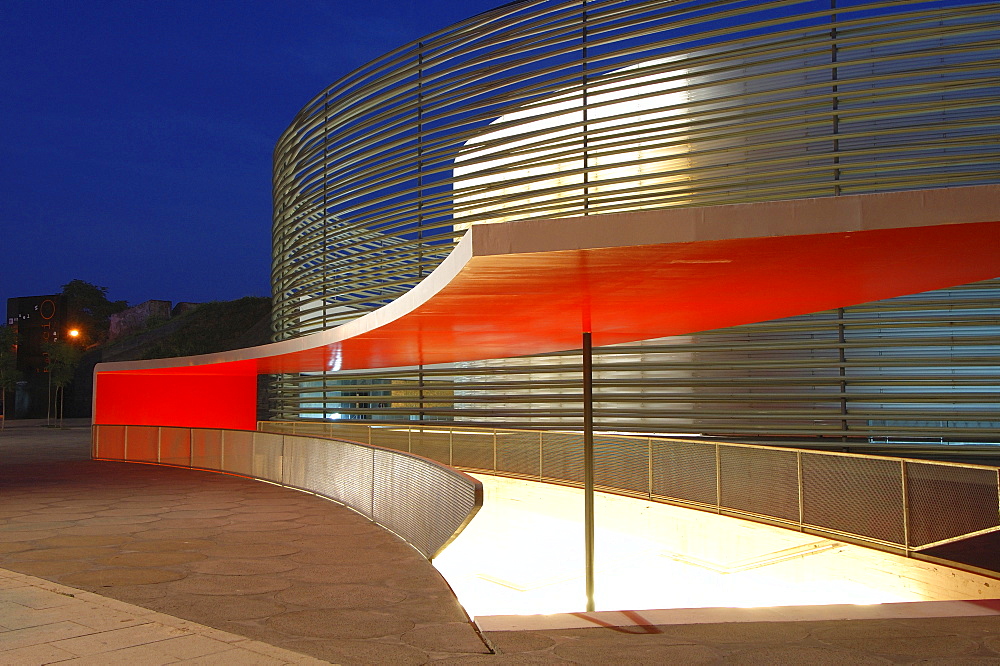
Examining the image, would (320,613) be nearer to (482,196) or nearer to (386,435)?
(386,435)

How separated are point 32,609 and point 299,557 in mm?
2604

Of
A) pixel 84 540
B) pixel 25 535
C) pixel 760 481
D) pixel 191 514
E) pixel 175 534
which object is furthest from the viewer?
pixel 191 514

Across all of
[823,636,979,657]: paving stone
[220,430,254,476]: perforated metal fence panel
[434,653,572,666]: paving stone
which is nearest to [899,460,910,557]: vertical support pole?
[823,636,979,657]: paving stone

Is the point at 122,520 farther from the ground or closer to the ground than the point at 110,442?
closer to the ground

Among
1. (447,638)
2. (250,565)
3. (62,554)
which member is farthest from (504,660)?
(62,554)

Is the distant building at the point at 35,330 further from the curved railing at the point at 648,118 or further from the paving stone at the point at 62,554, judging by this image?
the paving stone at the point at 62,554

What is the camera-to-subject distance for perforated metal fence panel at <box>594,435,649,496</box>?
41.6ft

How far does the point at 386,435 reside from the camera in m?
18.6

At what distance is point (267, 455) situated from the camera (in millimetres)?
15281

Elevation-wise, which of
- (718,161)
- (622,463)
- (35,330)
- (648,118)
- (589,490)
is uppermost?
(648,118)

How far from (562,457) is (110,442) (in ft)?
37.5

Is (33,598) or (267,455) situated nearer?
(33,598)

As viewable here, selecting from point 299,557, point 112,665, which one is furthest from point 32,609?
point 299,557

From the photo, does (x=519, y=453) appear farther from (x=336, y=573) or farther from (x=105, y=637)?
(x=105, y=637)
